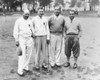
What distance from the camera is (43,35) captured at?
22.5 ft

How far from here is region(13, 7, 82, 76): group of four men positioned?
21.0 ft

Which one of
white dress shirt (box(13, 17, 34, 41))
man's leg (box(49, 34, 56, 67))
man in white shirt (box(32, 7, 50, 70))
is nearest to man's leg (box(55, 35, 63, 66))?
man's leg (box(49, 34, 56, 67))

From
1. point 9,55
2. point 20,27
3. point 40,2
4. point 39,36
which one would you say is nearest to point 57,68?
point 39,36

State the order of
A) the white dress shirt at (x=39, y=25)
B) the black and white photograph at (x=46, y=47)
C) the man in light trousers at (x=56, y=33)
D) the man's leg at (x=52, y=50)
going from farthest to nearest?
the man's leg at (x=52, y=50) < the man in light trousers at (x=56, y=33) < the white dress shirt at (x=39, y=25) < the black and white photograph at (x=46, y=47)

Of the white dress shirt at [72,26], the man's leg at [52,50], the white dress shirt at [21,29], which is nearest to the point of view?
the white dress shirt at [21,29]

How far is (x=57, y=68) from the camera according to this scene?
24.8 ft

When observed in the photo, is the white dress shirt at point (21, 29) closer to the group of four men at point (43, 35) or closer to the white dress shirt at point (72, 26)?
the group of four men at point (43, 35)

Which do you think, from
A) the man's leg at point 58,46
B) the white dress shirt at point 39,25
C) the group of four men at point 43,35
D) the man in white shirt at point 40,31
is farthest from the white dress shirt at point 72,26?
the white dress shirt at point 39,25

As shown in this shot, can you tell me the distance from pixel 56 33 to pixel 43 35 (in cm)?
66

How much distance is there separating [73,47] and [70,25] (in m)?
0.78

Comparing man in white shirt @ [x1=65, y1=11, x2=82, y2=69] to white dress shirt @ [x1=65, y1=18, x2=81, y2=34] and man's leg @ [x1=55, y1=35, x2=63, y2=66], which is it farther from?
man's leg @ [x1=55, y1=35, x2=63, y2=66]

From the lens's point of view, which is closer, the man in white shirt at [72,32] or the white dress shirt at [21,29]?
the white dress shirt at [21,29]

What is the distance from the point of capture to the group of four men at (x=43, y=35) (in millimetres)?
6391

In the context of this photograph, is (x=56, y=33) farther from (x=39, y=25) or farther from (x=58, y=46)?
(x=39, y=25)
